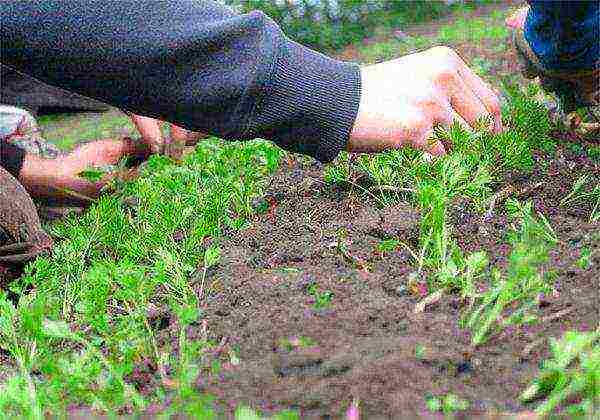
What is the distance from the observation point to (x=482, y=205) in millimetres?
2148

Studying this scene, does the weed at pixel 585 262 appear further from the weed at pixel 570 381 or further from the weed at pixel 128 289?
the weed at pixel 128 289

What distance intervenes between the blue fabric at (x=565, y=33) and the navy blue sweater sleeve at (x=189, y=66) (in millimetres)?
640

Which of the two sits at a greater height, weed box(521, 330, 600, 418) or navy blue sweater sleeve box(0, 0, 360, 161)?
weed box(521, 330, 600, 418)

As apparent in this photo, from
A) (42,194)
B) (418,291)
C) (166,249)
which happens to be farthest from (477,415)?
(42,194)

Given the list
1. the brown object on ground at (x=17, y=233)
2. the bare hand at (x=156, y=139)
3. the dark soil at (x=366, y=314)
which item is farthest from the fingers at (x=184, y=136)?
the dark soil at (x=366, y=314)

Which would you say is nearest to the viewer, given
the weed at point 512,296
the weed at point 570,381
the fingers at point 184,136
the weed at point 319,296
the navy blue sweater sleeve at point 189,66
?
the weed at point 570,381

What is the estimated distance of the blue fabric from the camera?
2.32 meters

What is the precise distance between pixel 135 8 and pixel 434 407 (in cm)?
138

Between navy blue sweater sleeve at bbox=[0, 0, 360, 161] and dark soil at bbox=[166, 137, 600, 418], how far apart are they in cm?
31

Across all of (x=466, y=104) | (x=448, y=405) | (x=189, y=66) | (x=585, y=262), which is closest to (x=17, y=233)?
(x=189, y=66)

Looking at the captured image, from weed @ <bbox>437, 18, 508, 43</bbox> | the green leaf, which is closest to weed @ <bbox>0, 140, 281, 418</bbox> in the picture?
the green leaf

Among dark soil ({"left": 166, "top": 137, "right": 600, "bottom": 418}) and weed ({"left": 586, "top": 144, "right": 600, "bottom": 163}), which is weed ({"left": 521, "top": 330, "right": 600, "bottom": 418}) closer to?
dark soil ({"left": 166, "top": 137, "right": 600, "bottom": 418})

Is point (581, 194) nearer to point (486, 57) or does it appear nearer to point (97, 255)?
point (97, 255)

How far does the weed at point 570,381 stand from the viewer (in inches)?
45.3
